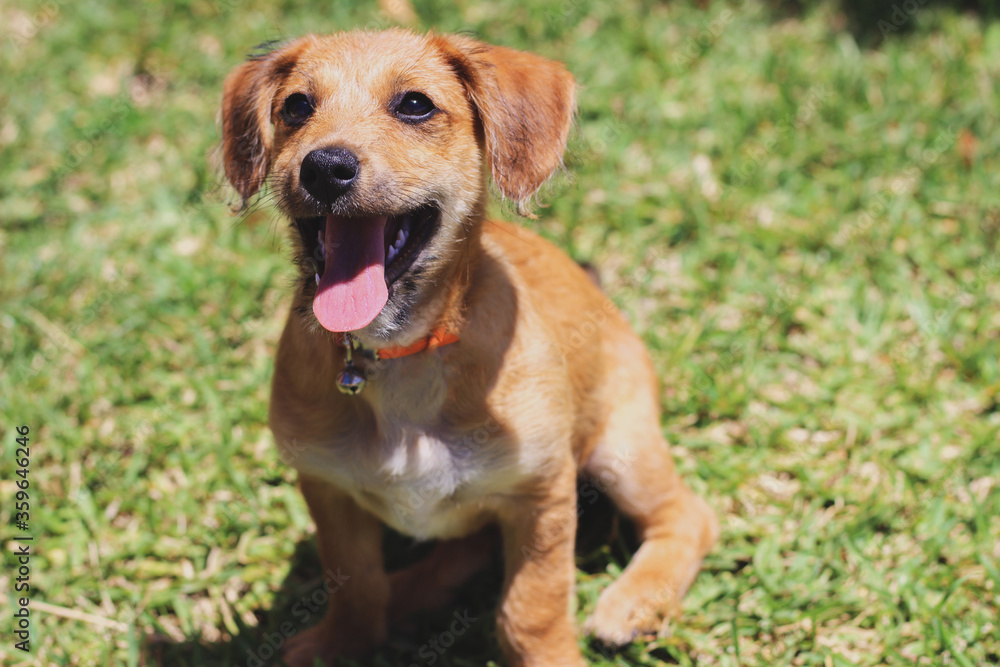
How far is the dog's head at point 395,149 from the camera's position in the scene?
2.81 metres

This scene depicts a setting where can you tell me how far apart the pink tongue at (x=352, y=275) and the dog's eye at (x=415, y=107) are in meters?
0.38

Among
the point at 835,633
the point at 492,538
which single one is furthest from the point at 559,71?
the point at 835,633

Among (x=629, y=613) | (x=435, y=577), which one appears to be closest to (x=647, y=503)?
(x=629, y=613)

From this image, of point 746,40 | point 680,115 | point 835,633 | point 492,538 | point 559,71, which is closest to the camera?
point 559,71

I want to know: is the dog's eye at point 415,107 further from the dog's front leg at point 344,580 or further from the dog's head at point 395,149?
the dog's front leg at point 344,580

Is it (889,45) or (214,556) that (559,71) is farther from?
(889,45)

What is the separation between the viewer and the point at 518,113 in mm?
3051

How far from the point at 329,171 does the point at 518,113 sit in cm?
74

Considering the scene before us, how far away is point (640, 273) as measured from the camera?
17.6 ft

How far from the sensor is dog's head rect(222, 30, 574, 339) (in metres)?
2.81

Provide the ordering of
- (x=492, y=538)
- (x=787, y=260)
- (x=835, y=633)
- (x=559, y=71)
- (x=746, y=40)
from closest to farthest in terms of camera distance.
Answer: (x=559, y=71)
(x=835, y=633)
(x=492, y=538)
(x=787, y=260)
(x=746, y=40)

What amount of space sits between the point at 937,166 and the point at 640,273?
2026 millimetres

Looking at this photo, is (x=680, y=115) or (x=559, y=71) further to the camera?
(x=680, y=115)

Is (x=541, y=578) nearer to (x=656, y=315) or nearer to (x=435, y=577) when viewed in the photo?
(x=435, y=577)
